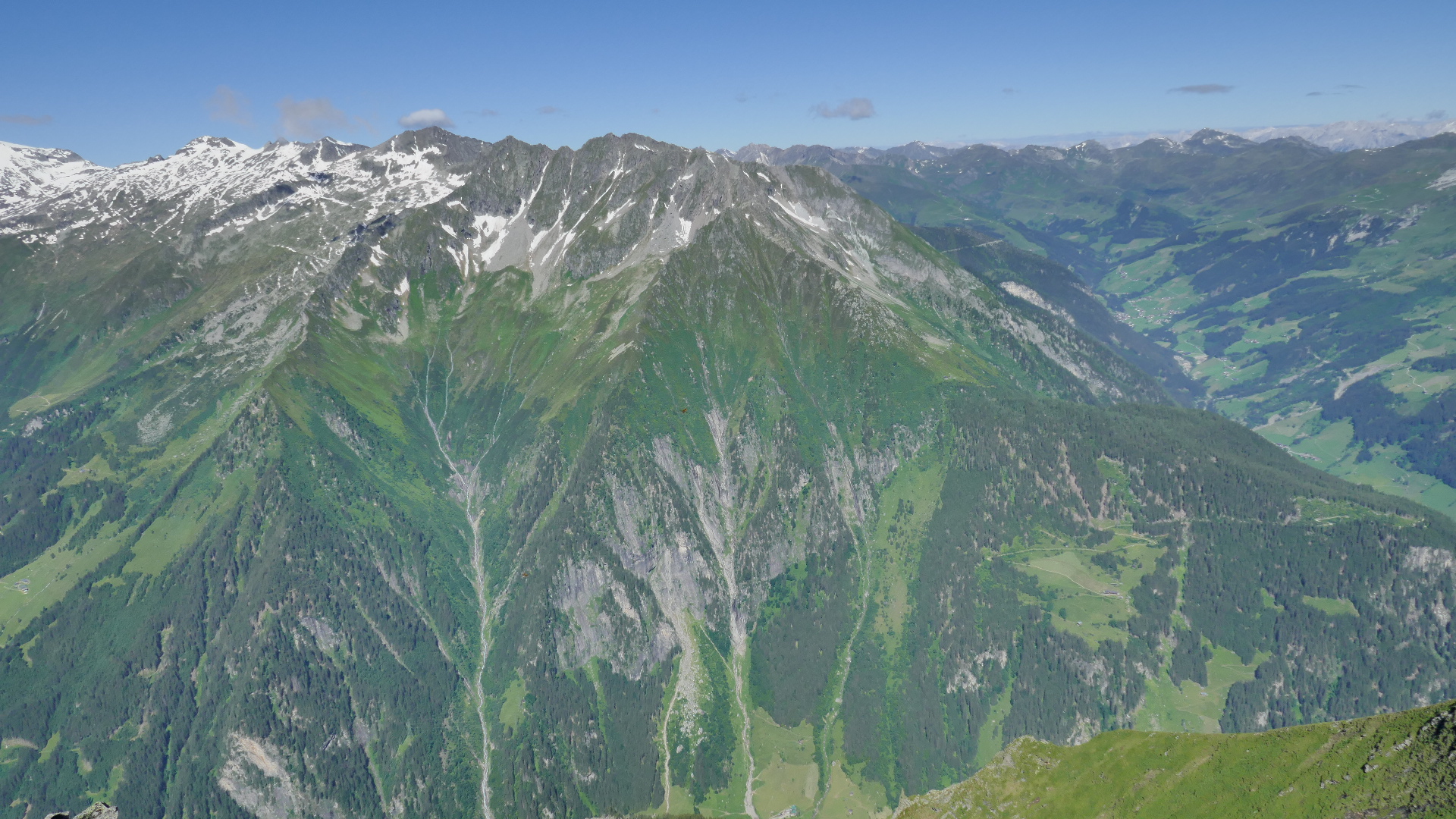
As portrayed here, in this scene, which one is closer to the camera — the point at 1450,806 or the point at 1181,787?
the point at 1450,806

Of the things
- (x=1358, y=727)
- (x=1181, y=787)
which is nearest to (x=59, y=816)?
(x=1181, y=787)

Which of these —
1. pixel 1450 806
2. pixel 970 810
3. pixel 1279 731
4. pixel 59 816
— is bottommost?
pixel 970 810

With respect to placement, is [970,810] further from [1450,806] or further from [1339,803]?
[1450,806]

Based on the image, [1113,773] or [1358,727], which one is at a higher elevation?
[1358,727]

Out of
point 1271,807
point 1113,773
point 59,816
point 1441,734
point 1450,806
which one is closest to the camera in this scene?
point 59,816

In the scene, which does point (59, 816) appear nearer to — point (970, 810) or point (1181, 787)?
point (970, 810)

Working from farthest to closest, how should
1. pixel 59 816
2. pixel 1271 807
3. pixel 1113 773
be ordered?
pixel 1113 773 → pixel 1271 807 → pixel 59 816

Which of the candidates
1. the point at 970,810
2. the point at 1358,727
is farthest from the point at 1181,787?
the point at 970,810
